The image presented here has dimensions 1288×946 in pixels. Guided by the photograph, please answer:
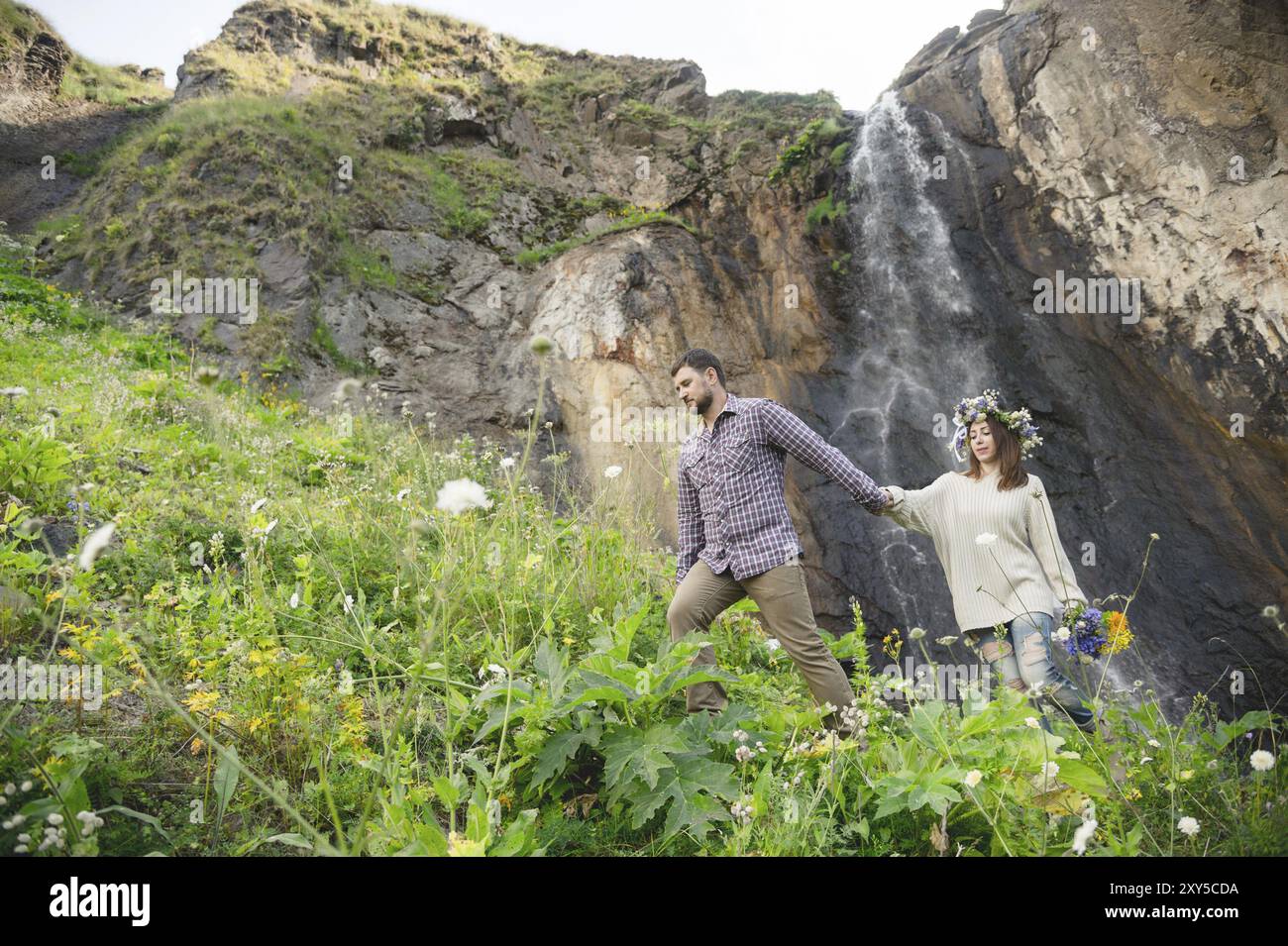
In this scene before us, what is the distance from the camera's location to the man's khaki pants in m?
3.31

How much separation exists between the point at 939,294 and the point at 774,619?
1038cm

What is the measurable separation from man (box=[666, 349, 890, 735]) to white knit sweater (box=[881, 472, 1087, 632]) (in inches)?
17.1

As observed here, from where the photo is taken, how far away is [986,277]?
39.2 feet

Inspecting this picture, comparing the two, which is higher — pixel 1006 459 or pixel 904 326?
pixel 904 326

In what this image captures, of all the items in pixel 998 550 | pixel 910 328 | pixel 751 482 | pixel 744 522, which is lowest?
pixel 998 550

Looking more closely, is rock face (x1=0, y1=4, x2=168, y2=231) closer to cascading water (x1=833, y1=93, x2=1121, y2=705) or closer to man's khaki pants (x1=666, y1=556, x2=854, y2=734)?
cascading water (x1=833, y1=93, x2=1121, y2=705)

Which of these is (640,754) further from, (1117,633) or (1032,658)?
(1032,658)

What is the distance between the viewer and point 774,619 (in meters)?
3.40

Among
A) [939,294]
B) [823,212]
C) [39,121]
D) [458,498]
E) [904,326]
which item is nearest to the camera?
[458,498]

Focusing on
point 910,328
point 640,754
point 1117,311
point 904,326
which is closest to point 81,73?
point 904,326

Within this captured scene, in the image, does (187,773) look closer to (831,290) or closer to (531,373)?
(531,373)

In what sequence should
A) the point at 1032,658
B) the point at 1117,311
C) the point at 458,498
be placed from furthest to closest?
the point at 1117,311, the point at 1032,658, the point at 458,498
